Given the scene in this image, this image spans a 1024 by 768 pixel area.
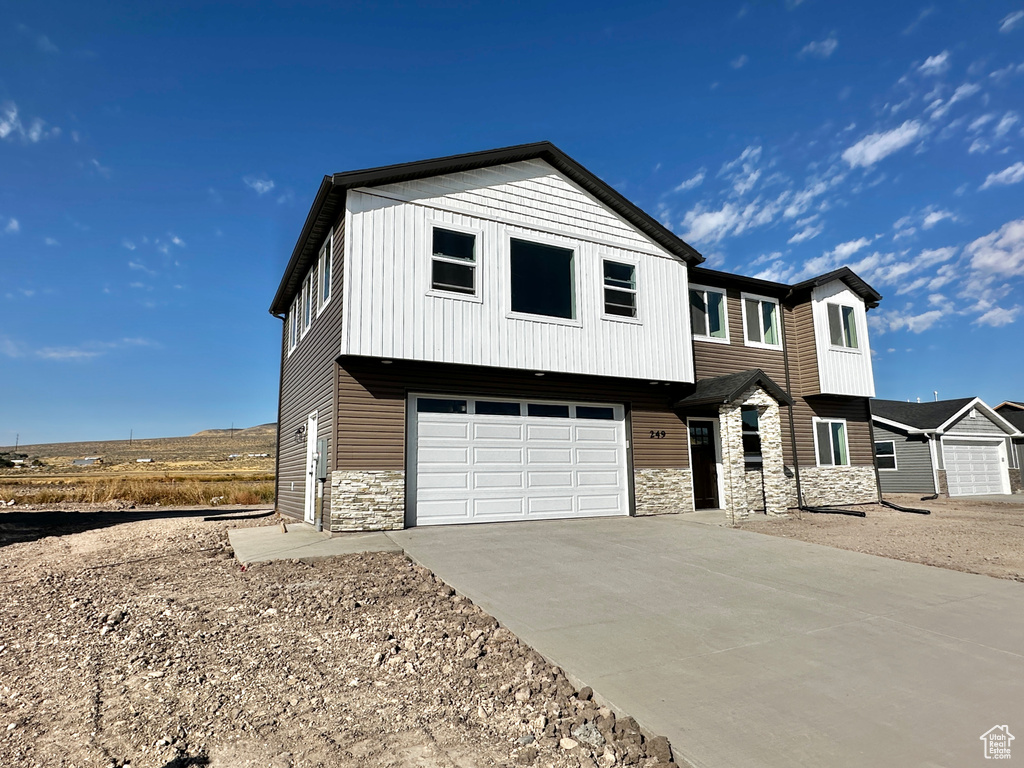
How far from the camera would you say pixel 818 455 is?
15594mm

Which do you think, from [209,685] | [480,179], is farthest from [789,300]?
[209,685]

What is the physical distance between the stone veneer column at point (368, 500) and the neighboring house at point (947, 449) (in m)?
17.4

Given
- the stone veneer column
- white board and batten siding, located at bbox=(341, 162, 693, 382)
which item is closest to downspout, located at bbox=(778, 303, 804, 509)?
white board and batten siding, located at bbox=(341, 162, 693, 382)

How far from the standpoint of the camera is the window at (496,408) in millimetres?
11109

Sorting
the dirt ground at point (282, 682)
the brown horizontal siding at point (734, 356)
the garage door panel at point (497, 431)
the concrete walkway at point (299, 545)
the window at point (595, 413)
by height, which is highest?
the brown horizontal siding at point (734, 356)

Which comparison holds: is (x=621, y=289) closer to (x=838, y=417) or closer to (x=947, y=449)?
(x=838, y=417)

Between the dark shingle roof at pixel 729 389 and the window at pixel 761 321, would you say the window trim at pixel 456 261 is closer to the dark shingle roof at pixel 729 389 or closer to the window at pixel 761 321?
the dark shingle roof at pixel 729 389

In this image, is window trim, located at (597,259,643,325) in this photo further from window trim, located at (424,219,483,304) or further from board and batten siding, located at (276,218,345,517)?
board and batten siding, located at (276,218,345,517)

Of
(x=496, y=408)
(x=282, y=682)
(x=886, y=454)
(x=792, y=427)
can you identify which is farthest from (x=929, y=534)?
(x=886, y=454)

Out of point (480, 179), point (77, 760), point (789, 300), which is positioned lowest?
point (77, 760)

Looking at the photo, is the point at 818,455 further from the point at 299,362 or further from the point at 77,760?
the point at 77,760

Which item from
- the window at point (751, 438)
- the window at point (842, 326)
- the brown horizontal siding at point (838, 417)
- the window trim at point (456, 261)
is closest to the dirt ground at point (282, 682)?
the window trim at point (456, 261)

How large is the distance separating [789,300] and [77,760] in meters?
17.0

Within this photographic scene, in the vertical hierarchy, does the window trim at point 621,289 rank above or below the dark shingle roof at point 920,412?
above
